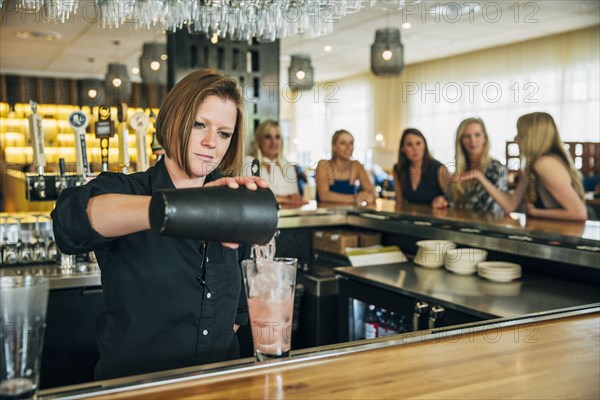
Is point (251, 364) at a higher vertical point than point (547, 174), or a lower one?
lower

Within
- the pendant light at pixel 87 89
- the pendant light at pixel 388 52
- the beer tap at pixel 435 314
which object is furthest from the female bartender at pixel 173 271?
the pendant light at pixel 87 89

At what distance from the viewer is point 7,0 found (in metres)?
5.89

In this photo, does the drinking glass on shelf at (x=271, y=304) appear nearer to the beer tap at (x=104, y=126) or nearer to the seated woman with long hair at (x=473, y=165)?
the beer tap at (x=104, y=126)

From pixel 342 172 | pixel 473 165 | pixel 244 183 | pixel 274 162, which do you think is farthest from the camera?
pixel 342 172

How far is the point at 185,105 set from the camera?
4.30 feet

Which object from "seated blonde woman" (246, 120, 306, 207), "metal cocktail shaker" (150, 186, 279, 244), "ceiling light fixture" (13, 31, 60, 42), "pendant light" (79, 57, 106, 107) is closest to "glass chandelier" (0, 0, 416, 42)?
"seated blonde woman" (246, 120, 306, 207)

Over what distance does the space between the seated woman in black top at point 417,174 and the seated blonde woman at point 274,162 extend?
70 centimetres

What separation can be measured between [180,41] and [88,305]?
265 centimetres

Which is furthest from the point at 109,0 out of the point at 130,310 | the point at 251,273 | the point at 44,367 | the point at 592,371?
the point at 592,371

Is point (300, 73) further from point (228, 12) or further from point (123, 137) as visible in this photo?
point (123, 137)

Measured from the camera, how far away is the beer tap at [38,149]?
270 cm

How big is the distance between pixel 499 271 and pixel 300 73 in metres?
5.77

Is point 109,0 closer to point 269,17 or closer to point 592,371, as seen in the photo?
point 269,17

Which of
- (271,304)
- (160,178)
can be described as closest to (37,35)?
(160,178)
